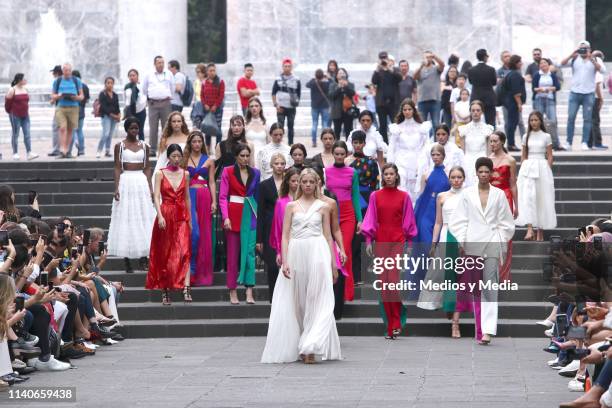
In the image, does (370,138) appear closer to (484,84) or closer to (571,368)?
(484,84)

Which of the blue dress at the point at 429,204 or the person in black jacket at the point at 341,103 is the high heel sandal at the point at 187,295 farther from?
the person in black jacket at the point at 341,103

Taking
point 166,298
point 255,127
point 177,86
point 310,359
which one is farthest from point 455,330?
point 177,86

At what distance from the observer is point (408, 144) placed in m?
18.7

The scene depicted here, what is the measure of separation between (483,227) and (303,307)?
2.21 meters

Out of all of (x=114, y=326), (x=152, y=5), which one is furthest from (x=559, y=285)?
(x=152, y=5)

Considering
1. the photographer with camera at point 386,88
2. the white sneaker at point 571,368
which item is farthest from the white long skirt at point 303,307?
the photographer with camera at point 386,88

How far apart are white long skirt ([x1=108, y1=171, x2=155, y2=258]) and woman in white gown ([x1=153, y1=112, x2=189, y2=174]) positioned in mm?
422

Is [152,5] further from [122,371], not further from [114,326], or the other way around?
[122,371]

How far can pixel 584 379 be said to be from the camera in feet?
39.1

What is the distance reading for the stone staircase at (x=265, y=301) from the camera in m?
15.9

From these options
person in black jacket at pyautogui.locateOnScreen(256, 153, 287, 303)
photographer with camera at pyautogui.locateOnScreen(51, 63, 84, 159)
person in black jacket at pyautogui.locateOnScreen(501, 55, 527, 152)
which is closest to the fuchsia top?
person in black jacket at pyautogui.locateOnScreen(256, 153, 287, 303)

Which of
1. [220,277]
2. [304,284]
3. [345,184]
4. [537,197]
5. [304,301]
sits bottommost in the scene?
[220,277]

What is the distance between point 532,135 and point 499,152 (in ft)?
3.56

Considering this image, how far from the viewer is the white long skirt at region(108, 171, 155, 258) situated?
1750cm
